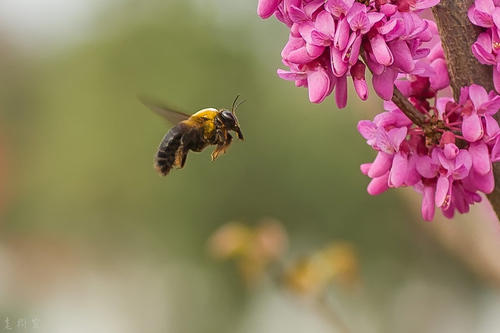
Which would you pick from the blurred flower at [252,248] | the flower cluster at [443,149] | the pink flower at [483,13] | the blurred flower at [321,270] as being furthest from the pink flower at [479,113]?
the blurred flower at [252,248]

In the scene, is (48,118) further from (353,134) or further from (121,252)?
(353,134)

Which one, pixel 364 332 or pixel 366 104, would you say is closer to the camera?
pixel 366 104

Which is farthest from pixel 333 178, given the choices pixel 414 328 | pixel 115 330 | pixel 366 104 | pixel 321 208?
pixel 366 104

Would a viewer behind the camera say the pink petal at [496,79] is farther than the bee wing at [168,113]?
No

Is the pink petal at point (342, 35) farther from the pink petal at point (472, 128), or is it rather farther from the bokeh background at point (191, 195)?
the bokeh background at point (191, 195)

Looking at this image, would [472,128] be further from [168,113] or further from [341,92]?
[168,113]
